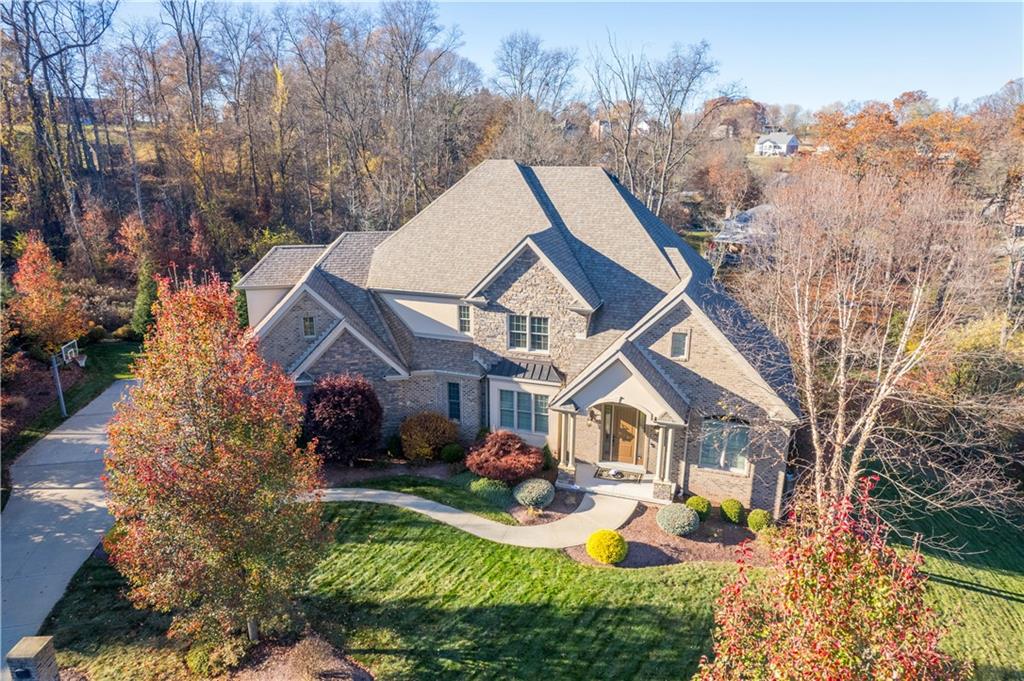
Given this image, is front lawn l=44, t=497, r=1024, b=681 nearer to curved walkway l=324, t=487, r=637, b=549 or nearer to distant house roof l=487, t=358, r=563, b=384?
curved walkway l=324, t=487, r=637, b=549

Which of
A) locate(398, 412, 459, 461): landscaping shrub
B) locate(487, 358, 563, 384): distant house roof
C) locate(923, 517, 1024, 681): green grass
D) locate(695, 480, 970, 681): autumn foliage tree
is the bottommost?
locate(923, 517, 1024, 681): green grass

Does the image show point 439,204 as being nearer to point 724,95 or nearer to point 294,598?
point 294,598

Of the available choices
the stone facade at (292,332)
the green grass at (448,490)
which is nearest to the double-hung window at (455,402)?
the green grass at (448,490)

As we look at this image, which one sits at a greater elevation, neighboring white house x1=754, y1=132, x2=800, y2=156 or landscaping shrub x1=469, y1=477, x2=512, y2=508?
neighboring white house x1=754, y1=132, x2=800, y2=156

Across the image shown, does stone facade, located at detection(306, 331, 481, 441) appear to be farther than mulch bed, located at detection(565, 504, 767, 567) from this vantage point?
Yes

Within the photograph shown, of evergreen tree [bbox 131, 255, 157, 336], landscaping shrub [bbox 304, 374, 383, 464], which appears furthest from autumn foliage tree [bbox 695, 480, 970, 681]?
evergreen tree [bbox 131, 255, 157, 336]

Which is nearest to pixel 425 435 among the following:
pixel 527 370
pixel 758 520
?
pixel 527 370

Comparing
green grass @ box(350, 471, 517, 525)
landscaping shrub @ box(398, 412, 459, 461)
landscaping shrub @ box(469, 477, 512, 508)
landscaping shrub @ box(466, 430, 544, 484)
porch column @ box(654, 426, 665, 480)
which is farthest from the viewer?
landscaping shrub @ box(398, 412, 459, 461)

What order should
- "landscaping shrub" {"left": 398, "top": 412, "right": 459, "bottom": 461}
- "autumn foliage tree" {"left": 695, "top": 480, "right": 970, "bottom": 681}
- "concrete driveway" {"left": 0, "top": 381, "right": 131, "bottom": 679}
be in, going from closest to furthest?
"autumn foliage tree" {"left": 695, "top": 480, "right": 970, "bottom": 681} → "concrete driveway" {"left": 0, "top": 381, "right": 131, "bottom": 679} → "landscaping shrub" {"left": 398, "top": 412, "right": 459, "bottom": 461}
